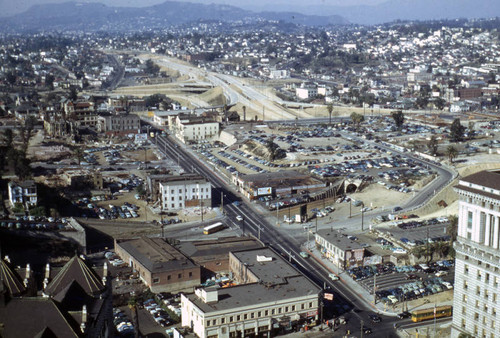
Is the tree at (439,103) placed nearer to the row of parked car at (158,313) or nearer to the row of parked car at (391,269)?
the row of parked car at (391,269)

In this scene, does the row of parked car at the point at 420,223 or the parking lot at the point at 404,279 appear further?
A: the row of parked car at the point at 420,223

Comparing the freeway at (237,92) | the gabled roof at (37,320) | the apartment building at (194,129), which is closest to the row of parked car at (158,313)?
the gabled roof at (37,320)

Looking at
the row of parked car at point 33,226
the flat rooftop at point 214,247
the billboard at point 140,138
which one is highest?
the row of parked car at point 33,226

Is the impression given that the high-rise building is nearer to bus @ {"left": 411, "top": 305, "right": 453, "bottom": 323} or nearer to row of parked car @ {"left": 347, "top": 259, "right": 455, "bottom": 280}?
bus @ {"left": 411, "top": 305, "right": 453, "bottom": 323}

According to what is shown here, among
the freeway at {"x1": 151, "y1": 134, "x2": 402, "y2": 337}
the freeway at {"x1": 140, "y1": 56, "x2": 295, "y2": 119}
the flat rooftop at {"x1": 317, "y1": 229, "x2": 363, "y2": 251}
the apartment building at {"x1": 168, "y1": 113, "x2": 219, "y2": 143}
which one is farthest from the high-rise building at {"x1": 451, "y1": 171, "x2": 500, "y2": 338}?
the freeway at {"x1": 140, "y1": 56, "x2": 295, "y2": 119}

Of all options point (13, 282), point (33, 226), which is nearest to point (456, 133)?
point (33, 226)

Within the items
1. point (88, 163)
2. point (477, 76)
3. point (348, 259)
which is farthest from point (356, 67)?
point (348, 259)

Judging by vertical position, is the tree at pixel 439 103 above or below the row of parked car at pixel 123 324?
above
